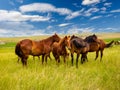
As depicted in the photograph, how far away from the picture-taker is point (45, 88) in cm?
593

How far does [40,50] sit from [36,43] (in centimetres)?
47

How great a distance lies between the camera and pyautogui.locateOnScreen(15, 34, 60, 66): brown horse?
12.0 m

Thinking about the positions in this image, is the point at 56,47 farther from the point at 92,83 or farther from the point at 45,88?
the point at 45,88

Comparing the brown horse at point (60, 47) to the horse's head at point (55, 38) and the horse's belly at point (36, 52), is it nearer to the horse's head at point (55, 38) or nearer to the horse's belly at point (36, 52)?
the horse's head at point (55, 38)

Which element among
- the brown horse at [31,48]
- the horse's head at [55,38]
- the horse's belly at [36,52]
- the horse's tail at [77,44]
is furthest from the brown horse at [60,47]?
the horse's belly at [36,52]

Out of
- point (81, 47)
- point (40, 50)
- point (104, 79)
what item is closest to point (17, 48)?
point (40, 50)

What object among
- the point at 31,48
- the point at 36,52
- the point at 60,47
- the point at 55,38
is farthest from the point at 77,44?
the point at 31,48

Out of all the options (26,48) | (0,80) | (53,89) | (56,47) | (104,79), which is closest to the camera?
(53,89)

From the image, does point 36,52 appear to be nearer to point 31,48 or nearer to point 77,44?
point 31,48

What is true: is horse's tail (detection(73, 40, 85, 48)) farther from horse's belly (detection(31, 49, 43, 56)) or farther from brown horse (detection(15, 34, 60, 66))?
horse's belly (detection(31, 49, 43, 56))

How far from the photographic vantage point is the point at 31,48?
1214 cm

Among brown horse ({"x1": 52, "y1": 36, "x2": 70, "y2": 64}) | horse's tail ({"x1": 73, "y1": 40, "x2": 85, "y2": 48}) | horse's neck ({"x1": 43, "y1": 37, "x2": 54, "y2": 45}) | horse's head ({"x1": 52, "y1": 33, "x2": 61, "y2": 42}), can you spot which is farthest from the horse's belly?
horse's tail ({"x1": 73, "y1": 40, "x2": 85, "y2": 48})

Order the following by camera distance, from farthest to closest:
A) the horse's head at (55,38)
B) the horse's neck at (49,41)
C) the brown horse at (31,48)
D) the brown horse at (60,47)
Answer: the horse's head at (55,38)
the horse's neck at (49,41)
the brown horse at (60,47)
the brown horse at (31,48)

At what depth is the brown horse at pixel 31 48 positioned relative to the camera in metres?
12.0
